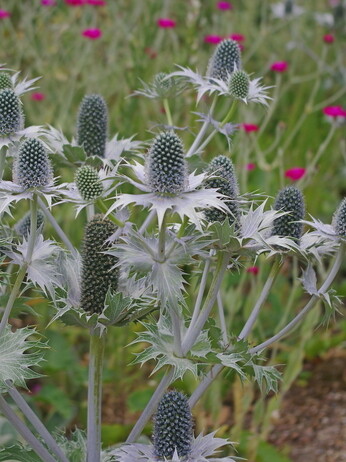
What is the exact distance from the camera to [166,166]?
64.6 inches

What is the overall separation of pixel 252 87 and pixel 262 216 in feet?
1.99

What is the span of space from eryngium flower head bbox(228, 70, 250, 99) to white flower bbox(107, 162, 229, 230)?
2.01 ft

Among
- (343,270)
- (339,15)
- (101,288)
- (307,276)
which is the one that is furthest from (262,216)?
(339,15)

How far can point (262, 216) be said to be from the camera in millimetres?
1841

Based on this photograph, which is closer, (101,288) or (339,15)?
(101,288)

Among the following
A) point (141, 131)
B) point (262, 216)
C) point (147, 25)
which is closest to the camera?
point (262, 216)

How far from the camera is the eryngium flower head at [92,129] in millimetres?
2471

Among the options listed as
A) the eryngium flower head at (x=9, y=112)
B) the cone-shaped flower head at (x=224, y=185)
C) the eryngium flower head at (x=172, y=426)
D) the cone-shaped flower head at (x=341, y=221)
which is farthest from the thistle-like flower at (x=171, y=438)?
the eryngium flower head at (x=9, y=112)

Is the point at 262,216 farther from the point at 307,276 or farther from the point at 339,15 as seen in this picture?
the point at 339,15

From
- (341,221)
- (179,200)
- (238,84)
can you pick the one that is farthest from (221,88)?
(179,200)

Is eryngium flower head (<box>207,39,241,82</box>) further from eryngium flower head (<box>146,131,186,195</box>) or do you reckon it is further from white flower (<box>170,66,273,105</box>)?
eryngium flower head (<box>146,131,186,195</box>)

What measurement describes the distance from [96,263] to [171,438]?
467mm

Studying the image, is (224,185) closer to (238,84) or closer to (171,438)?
(238,84)

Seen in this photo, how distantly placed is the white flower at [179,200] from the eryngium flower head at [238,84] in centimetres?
61
